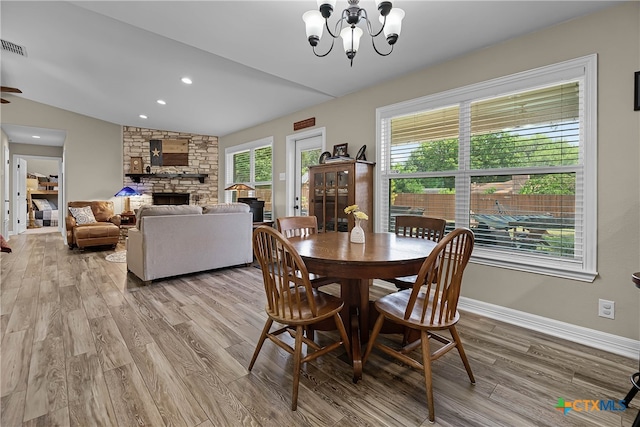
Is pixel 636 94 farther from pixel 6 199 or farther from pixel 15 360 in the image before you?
pixel 6 199

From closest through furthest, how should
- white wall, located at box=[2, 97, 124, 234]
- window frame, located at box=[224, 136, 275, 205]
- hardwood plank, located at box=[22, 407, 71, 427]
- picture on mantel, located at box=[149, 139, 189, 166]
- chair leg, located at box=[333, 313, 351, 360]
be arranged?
hardwood plank, located at box=[22, 407, 71, 427], chair leg, located at box=[333, 313, 351, 360], window frame, located at box=[224, 136, 275, 205], white wall, located at box=[2, 97, 124, 234], picture on mantel, located at box=[149, 139, 189, 166]

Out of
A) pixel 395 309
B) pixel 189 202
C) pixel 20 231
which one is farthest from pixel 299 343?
pixel 20 231

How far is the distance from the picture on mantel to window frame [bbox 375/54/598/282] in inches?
223

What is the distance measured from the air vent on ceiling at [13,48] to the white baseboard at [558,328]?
6.31 m

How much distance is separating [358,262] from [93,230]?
5.85 m

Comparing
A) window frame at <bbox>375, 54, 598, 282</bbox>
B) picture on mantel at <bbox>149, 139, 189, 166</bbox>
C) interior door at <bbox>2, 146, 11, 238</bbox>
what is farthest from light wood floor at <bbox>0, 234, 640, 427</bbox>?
interior door at <bbox>2, 146, 11, 238</bbox>

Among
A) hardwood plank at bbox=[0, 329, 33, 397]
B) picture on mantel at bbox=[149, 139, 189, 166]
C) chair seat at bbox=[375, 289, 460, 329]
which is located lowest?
hardwood plank at bbox=[0, 329, 33, 397]

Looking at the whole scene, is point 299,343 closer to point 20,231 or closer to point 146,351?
point 146,351

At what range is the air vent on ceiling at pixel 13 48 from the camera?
3.81 m

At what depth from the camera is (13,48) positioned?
3.90m

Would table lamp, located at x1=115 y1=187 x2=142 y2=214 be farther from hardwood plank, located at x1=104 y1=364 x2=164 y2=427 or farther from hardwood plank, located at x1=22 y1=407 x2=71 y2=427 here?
hardwood plank, located at x1=22 y1=407 x2=71 y2=427

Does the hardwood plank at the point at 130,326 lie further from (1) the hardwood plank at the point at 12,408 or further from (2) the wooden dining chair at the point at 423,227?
(2) the wooden dining chair at the point at 423,227

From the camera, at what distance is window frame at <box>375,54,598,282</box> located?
87.0 inches

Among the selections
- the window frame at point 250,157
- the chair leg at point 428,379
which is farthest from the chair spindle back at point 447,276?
the window frame at point 250,157
